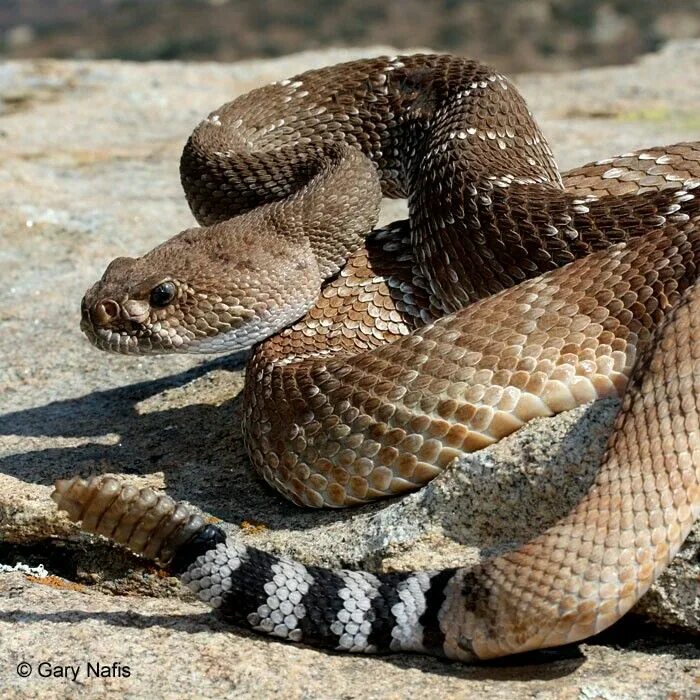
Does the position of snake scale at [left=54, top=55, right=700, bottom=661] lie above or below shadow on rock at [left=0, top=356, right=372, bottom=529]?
above

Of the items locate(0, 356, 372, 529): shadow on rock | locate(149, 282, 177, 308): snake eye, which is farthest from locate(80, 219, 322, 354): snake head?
locate(0, 356, 372, 529): shadow on rock

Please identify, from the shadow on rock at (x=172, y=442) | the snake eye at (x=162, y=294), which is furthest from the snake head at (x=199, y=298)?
the shadow on rock at (x=172, y=442)

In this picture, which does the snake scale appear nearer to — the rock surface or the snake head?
the snake head

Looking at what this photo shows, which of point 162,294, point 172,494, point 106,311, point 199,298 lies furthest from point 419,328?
point 106,311

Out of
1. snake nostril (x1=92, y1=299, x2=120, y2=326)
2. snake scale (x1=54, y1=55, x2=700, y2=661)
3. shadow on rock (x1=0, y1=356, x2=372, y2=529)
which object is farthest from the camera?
snake nostril (x1=92, y1=299, x2=120, y2=326)

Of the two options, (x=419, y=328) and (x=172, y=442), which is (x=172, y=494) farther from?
(x=419, y=328)

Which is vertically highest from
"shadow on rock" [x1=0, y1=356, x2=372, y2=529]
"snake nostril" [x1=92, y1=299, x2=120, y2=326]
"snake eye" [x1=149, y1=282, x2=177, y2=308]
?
"snake eye" [x1=149, y1=282, x2=177, y2=308]

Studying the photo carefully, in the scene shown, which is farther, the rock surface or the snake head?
the snake head

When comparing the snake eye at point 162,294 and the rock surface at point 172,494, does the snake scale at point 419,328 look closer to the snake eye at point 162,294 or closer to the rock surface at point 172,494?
the snake eye at point 162,294
